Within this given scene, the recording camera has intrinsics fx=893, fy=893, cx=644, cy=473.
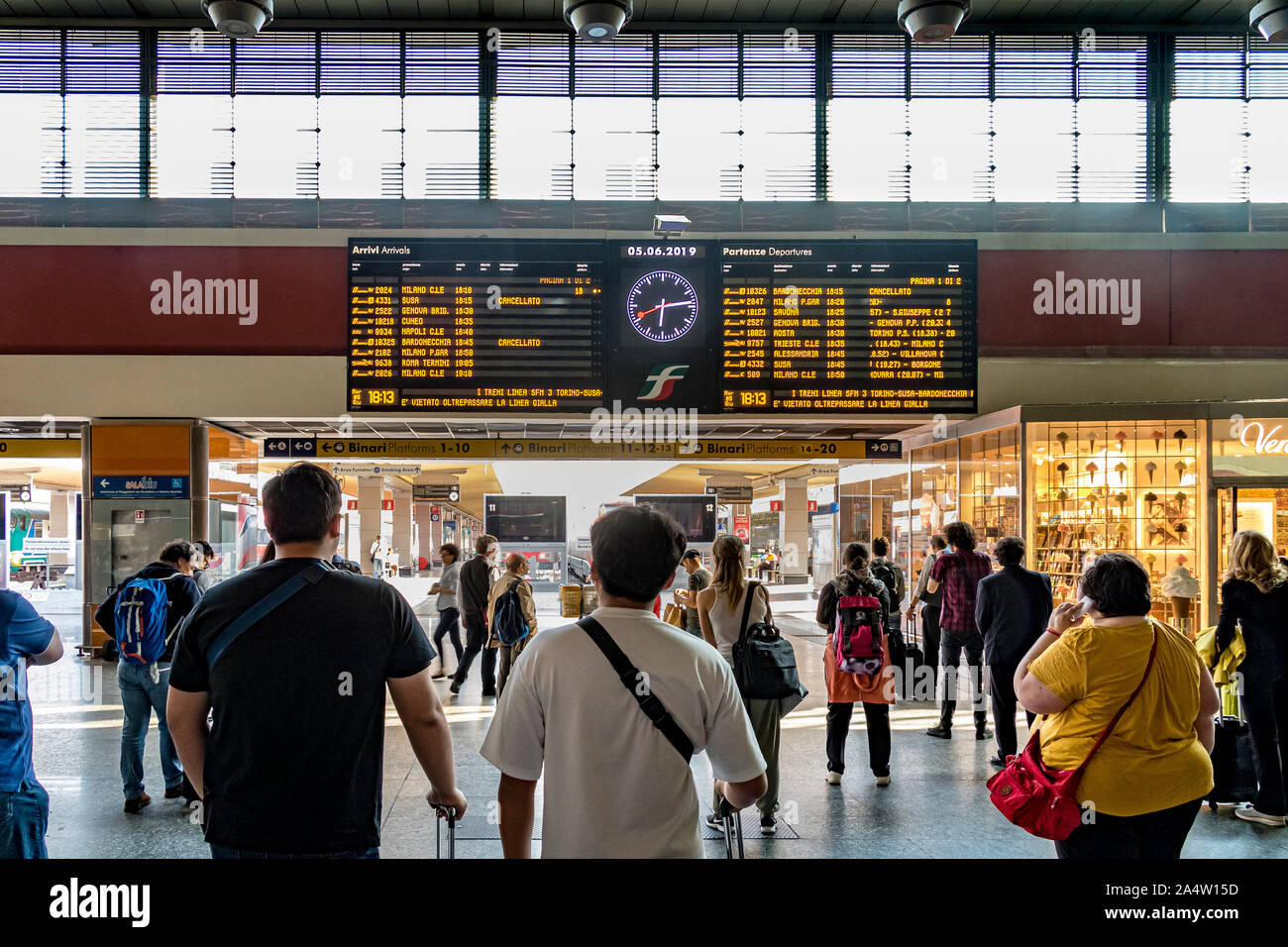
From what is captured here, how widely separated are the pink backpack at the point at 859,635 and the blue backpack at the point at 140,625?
14.2 ft

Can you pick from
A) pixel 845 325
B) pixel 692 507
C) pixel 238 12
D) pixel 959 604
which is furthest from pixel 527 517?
pixel 238 12

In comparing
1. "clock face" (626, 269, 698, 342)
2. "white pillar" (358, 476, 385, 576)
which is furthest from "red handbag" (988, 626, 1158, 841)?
"white pillar" (358, 476, 385, 576)

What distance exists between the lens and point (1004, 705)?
637cm

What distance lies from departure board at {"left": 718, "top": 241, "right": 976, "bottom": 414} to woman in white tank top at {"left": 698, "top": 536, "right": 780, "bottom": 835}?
2.25m

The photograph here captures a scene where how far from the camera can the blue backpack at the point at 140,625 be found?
543cm

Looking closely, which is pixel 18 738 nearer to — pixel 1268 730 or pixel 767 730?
pixel 767 730

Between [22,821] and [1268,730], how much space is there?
609cm

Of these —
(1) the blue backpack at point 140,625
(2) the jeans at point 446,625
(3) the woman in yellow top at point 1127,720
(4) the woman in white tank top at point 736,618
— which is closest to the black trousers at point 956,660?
(4) the woman in white tank top at point 736,618

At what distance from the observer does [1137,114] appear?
38.4ft

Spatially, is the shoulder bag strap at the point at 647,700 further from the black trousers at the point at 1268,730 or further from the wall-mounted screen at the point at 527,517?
the wall-mounted screen at the point at 527,517

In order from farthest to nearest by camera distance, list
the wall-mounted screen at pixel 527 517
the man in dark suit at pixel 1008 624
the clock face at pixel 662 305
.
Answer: the wall-mounted screen at pixel 527 517
the clock face at pixel 662 305
the man in dark suit at pixel 1008 624

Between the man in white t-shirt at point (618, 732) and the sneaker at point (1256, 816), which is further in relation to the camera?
the sneaker at point (1256, 816)

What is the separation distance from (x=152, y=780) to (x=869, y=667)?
4976 millimetres
